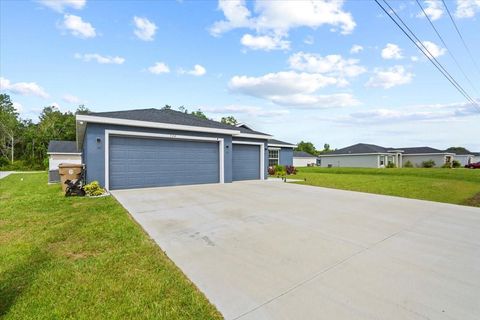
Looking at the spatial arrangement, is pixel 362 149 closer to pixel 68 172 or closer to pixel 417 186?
pixel 417 186

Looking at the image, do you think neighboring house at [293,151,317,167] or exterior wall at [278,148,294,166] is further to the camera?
neighboring house at [293,151,317,167]

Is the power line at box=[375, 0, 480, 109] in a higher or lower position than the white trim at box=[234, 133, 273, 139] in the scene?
higher

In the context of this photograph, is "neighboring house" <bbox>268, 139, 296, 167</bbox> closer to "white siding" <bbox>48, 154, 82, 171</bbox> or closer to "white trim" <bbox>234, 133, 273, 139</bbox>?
"white trim" <bbox>234, 133, 273, 139</bbox>

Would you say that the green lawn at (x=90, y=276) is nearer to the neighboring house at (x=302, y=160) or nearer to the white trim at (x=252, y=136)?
the white trim at (x=252, y=136)

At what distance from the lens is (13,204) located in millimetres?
7699

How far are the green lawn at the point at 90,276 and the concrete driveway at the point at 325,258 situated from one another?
0.30 metres

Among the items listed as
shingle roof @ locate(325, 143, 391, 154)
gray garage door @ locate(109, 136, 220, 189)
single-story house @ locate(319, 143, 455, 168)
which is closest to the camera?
gray garage door @ locate(109, 136, 220, 189)

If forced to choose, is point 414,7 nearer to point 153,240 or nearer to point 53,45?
point 153,240

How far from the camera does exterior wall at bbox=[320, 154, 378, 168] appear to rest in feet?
126

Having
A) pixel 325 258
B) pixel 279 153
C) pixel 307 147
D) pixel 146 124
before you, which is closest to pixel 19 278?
pixel 325 258

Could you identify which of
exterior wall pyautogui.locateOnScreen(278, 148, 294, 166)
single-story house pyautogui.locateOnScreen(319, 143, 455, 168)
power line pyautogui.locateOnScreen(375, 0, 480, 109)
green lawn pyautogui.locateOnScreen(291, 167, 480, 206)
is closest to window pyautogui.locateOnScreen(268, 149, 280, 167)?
exterior wall pyautogui.locateOnScreen(278, 148, 294, 166)

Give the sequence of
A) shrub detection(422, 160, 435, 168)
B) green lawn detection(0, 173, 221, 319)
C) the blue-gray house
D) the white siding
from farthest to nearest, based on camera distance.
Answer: shrub detection(422, 160, 435, 168)
the white siding
the blue-gray house
green lawn detection(0, 173, 221, 319)

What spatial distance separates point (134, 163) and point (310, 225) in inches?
332

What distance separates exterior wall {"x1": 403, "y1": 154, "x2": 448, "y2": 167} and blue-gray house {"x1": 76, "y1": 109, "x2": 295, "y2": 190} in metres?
41.0
